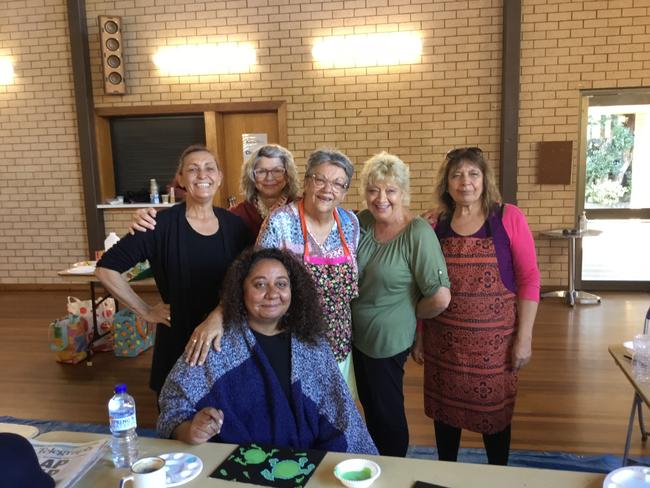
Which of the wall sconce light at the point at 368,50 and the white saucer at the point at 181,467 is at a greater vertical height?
the wall sconce light at the point at 368,50

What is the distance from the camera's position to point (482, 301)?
2141 millimetres

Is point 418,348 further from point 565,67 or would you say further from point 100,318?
point 565,67

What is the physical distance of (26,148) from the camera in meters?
6.71

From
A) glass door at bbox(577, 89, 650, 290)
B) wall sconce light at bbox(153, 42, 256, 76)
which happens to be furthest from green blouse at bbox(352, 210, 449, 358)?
wall sconce light at bbox(153, 42, 256, 76)

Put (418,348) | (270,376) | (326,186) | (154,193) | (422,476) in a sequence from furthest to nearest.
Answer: (154,193), (418,348), (326,186), (270,376), (422,476)

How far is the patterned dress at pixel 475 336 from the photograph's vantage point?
2.14 meters

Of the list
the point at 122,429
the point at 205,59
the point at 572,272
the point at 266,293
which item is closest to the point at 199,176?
the point at 266,293

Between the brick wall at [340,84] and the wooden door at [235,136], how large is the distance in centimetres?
25

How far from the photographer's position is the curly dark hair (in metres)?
1.72

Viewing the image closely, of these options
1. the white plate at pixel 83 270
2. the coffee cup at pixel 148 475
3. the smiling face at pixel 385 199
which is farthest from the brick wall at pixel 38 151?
the coffee cup at pixel 148 475

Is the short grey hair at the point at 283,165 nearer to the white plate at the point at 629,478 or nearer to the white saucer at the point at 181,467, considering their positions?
the white saucer at the point at 181,467

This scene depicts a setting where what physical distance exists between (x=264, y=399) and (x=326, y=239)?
671 mm

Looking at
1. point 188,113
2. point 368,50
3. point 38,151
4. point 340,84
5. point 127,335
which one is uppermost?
point 368,50

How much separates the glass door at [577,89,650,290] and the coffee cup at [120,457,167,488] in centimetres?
574
